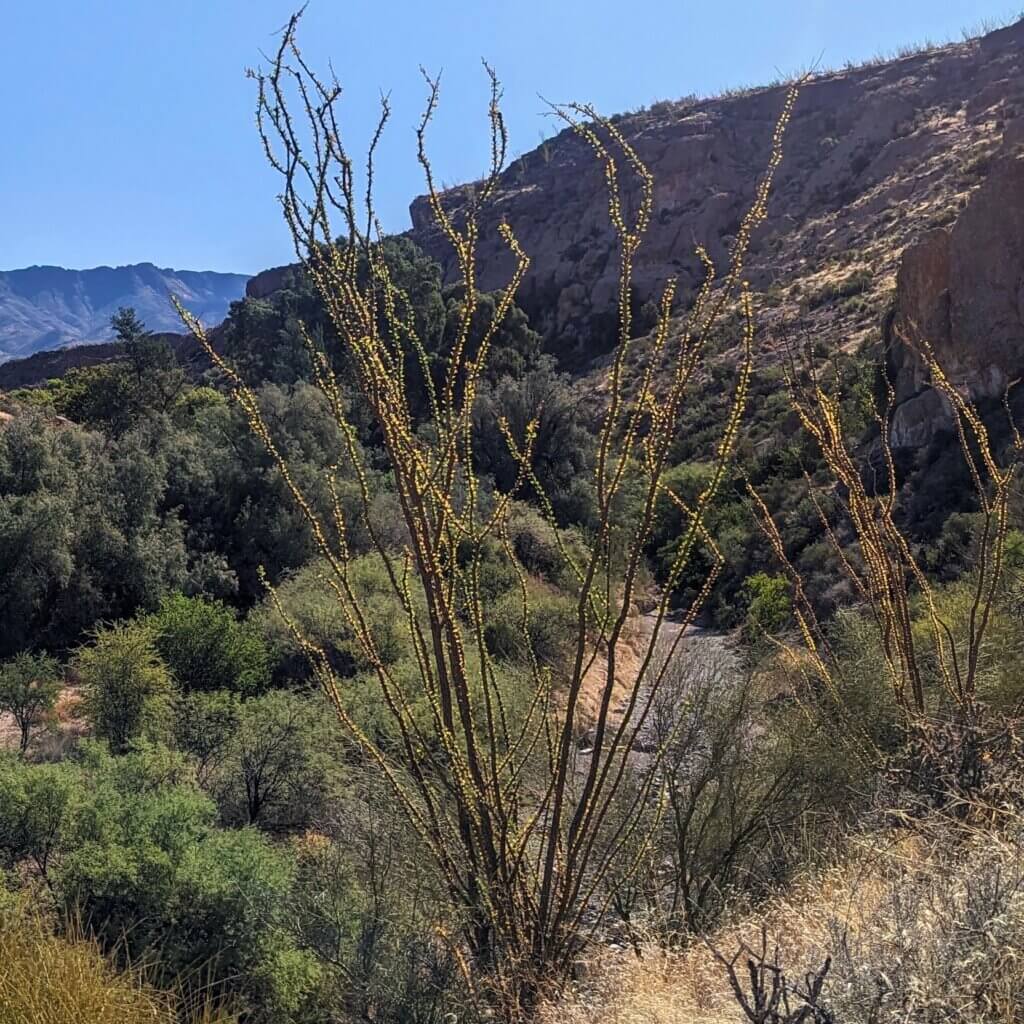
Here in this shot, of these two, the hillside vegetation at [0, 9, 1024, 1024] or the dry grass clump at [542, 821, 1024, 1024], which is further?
the hillside vegetation at [0, 9, 1024, 1024]

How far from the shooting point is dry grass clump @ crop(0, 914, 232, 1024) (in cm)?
299

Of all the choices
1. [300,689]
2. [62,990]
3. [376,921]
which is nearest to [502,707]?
[62,990]

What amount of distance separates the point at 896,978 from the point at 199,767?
8.72 meters

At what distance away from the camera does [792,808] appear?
278 inches

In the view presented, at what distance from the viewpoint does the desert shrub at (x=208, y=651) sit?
13273mm

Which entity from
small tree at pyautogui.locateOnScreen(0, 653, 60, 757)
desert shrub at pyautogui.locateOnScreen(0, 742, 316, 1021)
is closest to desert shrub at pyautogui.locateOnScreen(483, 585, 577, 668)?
small tree at pyautogui.locateOnScreen(0, 653, 60, 757)

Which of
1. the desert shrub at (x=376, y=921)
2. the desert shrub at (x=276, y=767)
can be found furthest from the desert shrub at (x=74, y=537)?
the desert shrub at (x=376, y=921)

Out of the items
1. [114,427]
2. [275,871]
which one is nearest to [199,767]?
[275,871]

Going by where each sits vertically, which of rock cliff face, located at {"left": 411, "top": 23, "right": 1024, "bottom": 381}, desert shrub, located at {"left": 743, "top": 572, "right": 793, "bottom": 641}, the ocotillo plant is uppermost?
rock cliff face, located at {"left": 411, "top": 23, "right": 1024, "bottom": 381}

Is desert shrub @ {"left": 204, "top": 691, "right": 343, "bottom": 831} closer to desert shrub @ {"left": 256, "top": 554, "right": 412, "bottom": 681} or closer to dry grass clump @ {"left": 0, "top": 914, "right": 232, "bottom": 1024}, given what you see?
desert shrub @ {"left": 256, "top": 554, "right": 412, "bottom": 681}

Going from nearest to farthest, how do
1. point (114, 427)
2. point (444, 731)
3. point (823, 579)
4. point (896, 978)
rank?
point (896, 978), point (444, 731), point (823, 579), point (114, 427)

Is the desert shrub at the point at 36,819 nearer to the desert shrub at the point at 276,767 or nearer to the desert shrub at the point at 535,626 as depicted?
the desert shrub at the point at 276,767

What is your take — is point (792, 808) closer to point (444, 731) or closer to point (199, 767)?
point (444, 731)

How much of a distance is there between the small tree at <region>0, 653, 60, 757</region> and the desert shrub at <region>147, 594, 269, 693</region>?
1489 mm
